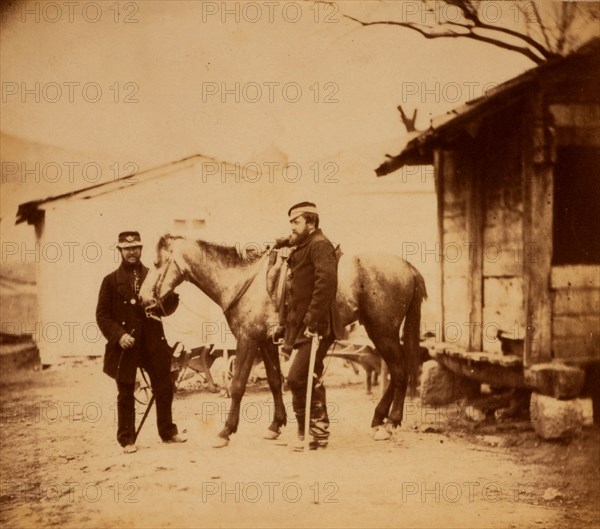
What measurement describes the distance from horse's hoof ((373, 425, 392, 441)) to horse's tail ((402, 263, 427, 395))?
0.31m

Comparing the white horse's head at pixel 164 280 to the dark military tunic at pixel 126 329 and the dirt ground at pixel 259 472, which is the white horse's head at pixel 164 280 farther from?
the dirt ground at pixel 259 472

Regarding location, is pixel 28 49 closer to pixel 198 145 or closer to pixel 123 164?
pixel 123 164

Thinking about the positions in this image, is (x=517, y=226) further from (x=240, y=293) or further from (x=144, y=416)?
(x=144, y=416)

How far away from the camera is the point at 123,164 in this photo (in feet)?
12.0

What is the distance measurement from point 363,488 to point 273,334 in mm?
1015

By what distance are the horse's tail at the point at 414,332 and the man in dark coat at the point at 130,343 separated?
57.0 inches

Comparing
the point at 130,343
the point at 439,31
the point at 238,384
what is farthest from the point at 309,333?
the point at 439,31

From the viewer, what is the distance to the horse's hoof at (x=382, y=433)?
12.1 ft

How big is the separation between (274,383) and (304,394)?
19 centimetres

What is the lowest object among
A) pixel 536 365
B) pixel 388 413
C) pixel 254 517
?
pixel 254 517

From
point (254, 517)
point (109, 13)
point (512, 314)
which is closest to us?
point (254, 517)

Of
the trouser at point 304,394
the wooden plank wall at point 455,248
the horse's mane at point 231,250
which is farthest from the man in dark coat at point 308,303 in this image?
the wooden plank wall at point 455,248

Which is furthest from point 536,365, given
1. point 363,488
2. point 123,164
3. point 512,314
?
point 123,164

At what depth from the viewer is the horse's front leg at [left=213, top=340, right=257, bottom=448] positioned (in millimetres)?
3594
